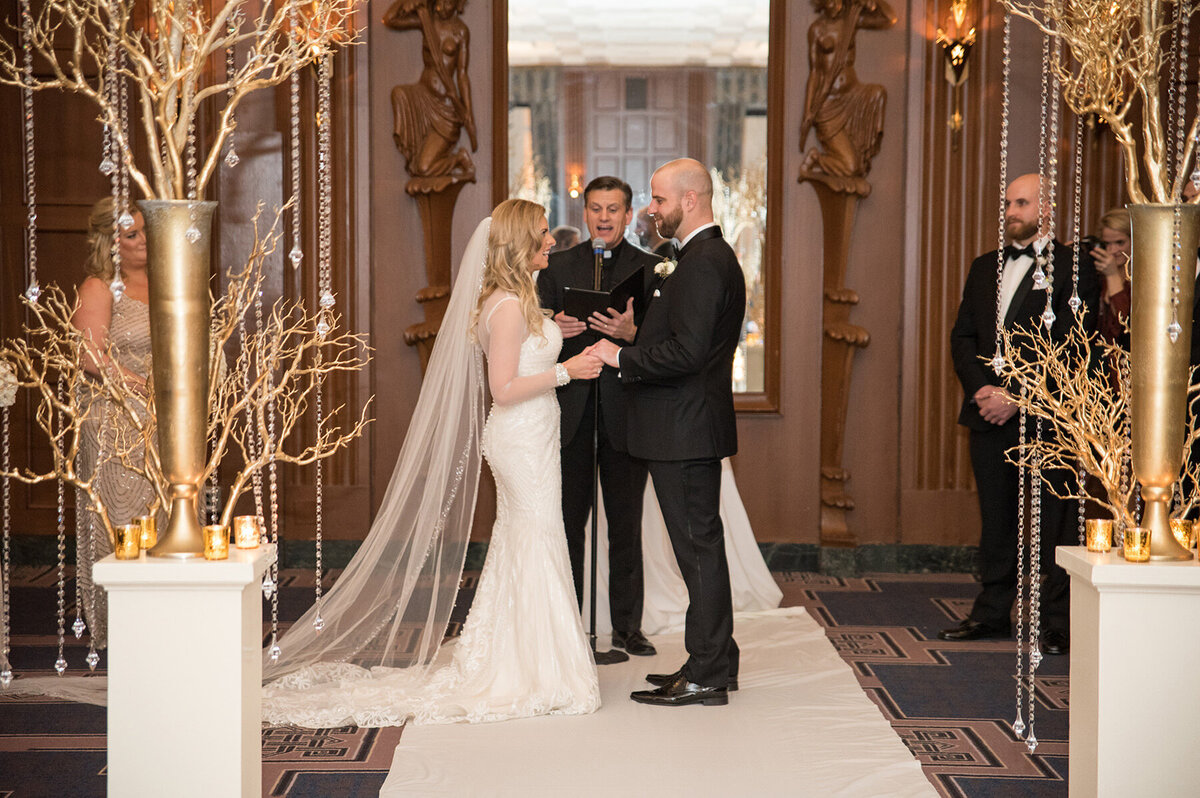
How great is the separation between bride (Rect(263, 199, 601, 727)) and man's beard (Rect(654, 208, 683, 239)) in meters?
0.42

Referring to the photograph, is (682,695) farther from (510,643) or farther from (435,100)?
(435,100)

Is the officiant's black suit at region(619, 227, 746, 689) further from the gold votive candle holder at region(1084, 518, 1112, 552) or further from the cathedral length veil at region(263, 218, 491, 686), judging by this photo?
the gold votive candle holder at region(1084, 518, 1112, 552)

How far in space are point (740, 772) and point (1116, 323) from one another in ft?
9.02

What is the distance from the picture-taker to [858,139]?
632 centimetres

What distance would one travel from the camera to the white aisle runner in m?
3.41

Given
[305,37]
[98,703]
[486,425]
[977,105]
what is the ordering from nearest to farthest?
1. [305,37]
2. [98,703]
3. [486,425]
4. [977,105]

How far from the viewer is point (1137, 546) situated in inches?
104

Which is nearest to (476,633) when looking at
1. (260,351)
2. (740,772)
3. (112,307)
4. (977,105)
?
(740,772)

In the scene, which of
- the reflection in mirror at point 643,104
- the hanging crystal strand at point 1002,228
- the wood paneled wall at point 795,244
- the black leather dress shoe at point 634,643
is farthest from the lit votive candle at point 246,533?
the reflection in mirror at point 643,104

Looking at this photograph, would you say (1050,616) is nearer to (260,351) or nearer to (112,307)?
(260,351)

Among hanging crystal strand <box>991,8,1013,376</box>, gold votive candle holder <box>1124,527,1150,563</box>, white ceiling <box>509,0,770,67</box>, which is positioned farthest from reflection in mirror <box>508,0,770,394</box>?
gold votive candle holder <box>1124,527,1150,563</box>

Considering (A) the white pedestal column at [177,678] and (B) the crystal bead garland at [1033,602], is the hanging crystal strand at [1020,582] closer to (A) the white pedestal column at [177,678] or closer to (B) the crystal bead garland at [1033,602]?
(B) the crystal bead garland at [1033,602]

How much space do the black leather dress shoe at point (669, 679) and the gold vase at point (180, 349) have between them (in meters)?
2.13

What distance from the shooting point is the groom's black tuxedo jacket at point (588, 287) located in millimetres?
4871
